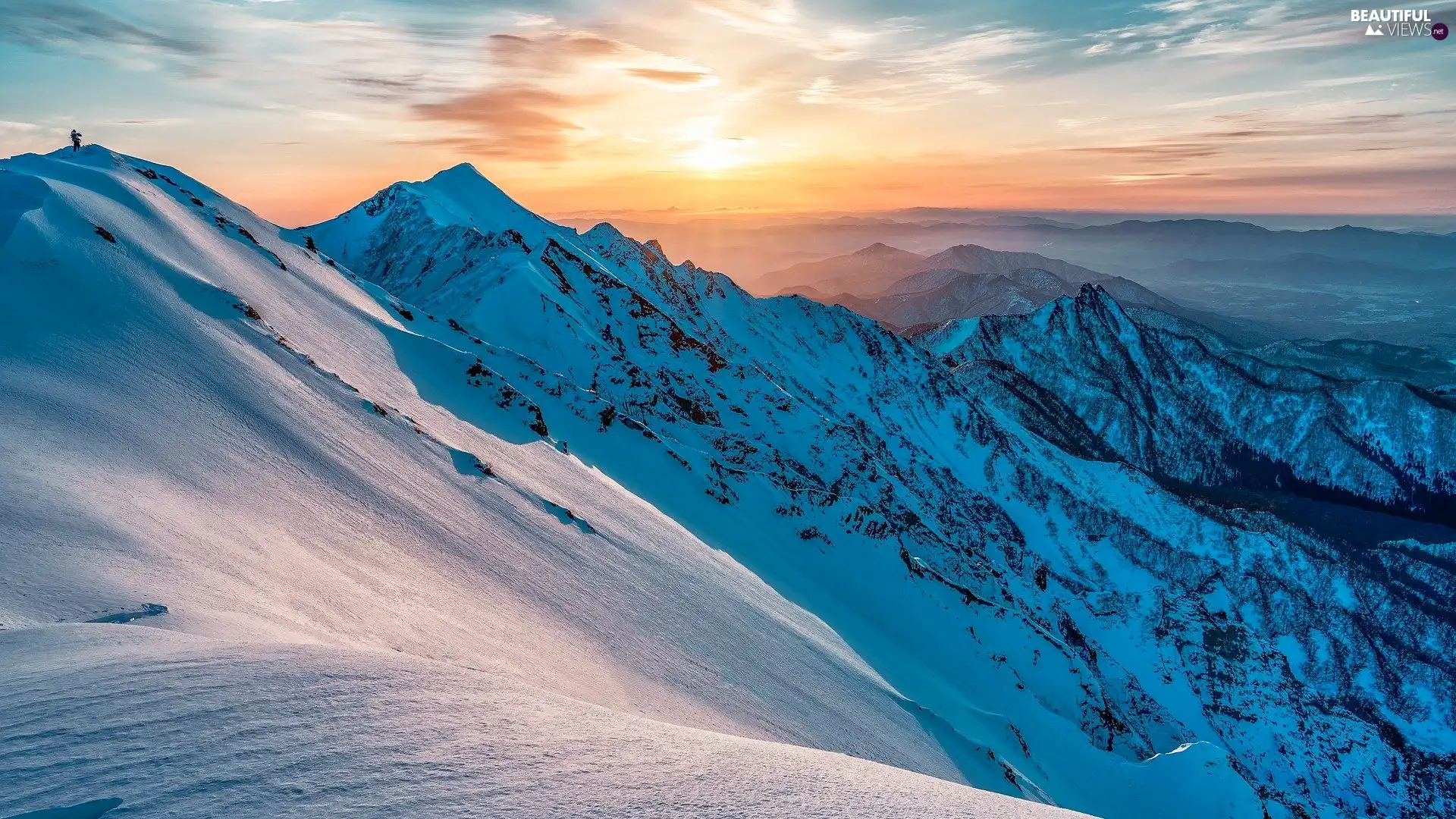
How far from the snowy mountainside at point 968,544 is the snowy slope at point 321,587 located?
1079 cm

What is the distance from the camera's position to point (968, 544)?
10488cm

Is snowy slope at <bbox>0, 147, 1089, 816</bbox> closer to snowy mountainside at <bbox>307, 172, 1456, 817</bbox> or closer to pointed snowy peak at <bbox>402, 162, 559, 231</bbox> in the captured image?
snowy mountainside at <bbox>307, 172, 1456, 817</bbox>

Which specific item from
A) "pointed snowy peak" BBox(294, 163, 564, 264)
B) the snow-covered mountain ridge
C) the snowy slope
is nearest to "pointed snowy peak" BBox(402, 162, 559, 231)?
"pointed snowy peak" BBox(294, 163, 564, 264)

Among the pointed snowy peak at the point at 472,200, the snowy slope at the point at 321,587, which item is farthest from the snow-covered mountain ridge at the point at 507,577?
the pointed snowy peak at the point at 472,200

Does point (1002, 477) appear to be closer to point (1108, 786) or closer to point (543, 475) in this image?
point (1108, 786)

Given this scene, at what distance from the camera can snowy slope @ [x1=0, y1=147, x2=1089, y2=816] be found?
9.06 meters

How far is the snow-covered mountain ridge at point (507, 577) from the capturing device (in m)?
10.2

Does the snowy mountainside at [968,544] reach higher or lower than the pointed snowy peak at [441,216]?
lower

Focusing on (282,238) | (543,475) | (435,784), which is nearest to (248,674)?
(435,784)

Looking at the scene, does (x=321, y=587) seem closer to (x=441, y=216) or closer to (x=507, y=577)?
(x=507, y=577)

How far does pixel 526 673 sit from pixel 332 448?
51.0ft

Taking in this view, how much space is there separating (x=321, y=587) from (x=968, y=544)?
99896 millimetres

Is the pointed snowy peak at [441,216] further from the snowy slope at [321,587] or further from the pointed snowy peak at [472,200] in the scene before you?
the snowy slope at [321,587]

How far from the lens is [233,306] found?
1384 inches
